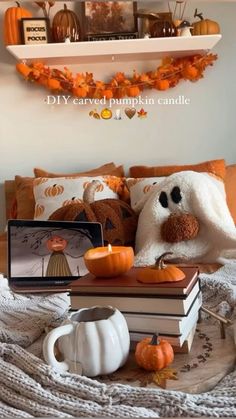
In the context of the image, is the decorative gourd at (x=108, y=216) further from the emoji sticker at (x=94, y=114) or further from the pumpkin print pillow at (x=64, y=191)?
the emoji sticker at (x=94, y=114)

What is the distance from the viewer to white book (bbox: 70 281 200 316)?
75 cm

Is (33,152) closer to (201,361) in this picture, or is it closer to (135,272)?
(135,272)

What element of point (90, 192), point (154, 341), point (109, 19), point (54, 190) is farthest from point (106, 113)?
point (154, 341)

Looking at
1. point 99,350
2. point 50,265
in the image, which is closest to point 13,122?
point 50,265

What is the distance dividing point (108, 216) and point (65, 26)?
113cm

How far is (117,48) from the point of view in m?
2.49

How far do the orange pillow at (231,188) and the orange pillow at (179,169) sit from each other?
0.14 ft

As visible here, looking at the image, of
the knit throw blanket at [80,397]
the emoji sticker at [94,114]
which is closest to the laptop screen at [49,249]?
the knit throw blanket at [80,397]

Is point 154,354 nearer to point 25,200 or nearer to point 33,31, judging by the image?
point 25,200

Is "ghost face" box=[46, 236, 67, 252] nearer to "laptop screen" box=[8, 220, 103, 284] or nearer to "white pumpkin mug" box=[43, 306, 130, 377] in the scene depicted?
"laptop screen" box=[8, 220, 103, 284]

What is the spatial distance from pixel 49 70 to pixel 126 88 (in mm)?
411

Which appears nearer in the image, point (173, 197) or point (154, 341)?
point (154, 341)

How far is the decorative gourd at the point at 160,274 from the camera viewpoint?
0.77 m
